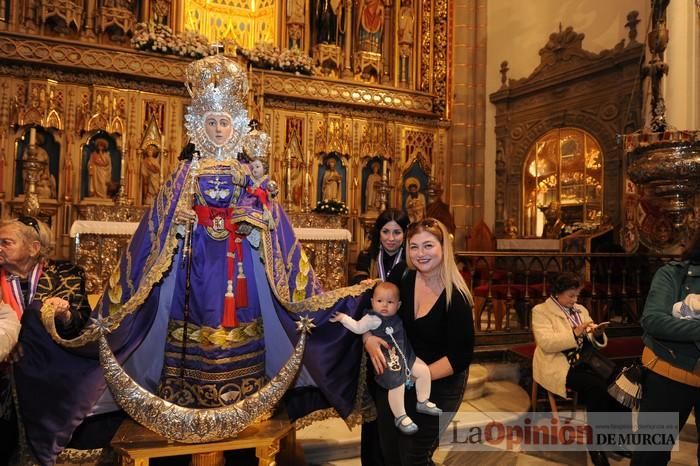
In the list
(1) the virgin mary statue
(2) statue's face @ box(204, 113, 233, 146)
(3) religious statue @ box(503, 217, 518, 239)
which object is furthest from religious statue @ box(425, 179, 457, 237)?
(2) statue's face @ box(204, 113, 233, 146)

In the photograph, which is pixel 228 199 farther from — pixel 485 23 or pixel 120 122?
pixel 485 23

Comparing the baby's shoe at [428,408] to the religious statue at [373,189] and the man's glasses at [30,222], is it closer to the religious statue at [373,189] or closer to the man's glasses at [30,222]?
the man's glasses at [30,222]

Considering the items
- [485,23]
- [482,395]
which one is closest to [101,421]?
[482,395]

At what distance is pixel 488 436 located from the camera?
15.2 ft

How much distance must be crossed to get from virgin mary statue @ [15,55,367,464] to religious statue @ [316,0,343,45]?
8.37 metres

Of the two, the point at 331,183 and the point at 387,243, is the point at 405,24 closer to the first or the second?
the point at 331,183

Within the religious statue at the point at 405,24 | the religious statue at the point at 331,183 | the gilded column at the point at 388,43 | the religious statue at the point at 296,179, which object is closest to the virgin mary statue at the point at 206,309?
the religious statue at the point at 296,179

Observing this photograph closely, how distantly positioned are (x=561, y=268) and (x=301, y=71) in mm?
6296

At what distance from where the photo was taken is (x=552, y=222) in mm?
10688

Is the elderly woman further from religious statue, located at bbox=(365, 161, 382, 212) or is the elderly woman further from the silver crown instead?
religious statue, located at bbox=(365, 161, 382, 212)

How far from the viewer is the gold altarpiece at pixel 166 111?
884cm

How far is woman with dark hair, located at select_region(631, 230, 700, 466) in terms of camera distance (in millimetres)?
2809

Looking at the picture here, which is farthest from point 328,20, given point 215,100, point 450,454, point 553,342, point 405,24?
point 450,454

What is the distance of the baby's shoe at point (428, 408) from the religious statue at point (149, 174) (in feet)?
26.7
